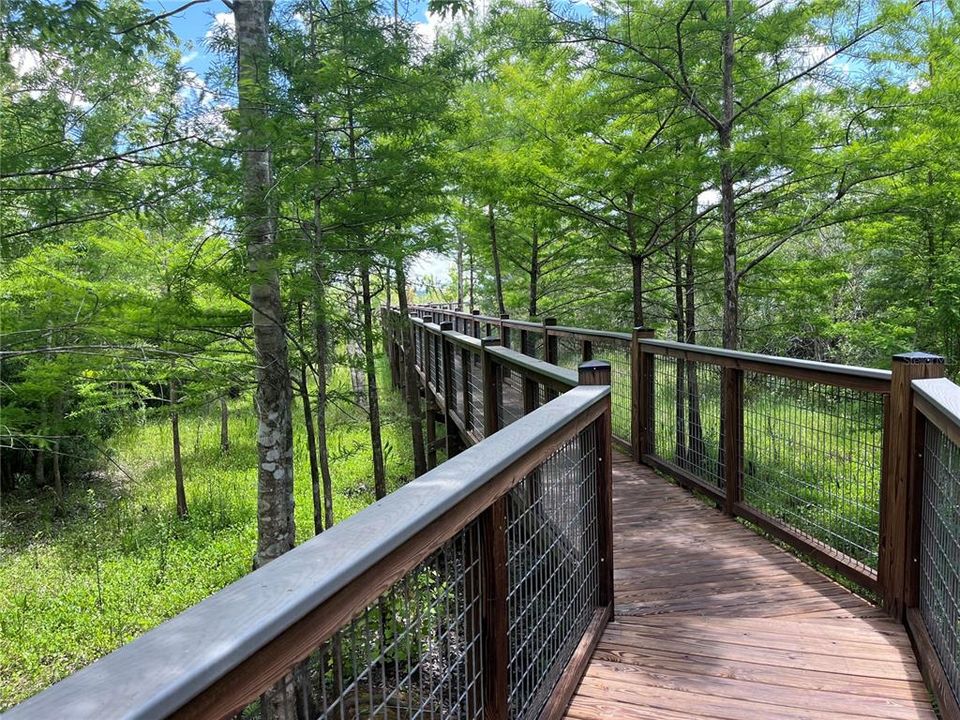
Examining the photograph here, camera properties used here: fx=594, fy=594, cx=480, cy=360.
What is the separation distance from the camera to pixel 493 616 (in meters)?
1.62

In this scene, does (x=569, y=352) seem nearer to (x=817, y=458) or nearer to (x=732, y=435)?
(x=732, y=435)

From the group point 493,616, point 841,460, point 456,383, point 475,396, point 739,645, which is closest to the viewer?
point 493,616

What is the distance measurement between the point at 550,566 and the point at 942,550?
56.9 inches

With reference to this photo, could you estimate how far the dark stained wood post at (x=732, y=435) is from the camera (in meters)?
3.86

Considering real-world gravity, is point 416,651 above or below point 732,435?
above

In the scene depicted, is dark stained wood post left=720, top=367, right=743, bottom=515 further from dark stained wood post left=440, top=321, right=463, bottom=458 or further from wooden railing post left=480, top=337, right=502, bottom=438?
dark stained wood post left=440, top=321, right=463, bottom=458

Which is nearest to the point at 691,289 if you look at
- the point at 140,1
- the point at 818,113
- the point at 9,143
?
the point at 818,113

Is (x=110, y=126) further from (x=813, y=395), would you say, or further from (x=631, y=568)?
(x=813, y=395)

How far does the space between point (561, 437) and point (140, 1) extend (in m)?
5.08

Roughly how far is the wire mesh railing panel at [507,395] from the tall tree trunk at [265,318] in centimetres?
223

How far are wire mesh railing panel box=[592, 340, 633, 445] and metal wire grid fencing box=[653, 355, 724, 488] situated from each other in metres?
0.46

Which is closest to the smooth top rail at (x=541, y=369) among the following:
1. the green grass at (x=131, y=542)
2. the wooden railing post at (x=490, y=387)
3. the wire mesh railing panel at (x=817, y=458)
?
the wooden railing post at (x=490, y=387)

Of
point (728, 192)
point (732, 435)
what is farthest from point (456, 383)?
point (732, 435)

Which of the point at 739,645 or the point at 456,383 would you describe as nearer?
the point at 739,645
